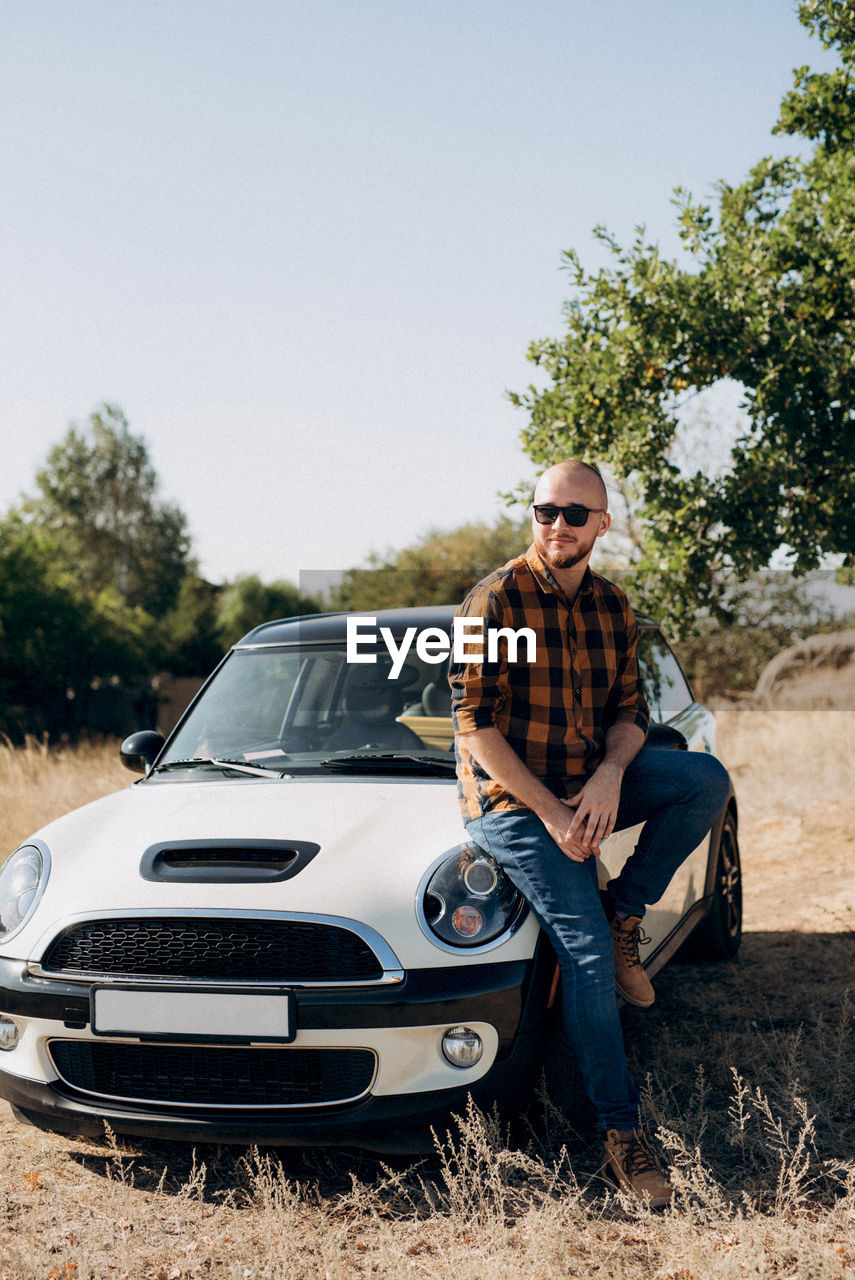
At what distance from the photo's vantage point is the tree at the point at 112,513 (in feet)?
175

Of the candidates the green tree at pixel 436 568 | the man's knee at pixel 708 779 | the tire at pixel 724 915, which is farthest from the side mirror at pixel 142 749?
the green tree at pixel 436 568

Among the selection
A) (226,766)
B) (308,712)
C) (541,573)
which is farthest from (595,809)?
(308,712)

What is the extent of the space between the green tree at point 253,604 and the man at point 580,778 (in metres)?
45.5

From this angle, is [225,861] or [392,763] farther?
[392,763]

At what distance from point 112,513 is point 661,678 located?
52229 mm

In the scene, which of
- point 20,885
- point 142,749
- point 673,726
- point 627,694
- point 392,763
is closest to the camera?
point 20,885

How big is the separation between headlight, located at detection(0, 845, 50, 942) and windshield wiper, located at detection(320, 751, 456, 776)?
1.02m

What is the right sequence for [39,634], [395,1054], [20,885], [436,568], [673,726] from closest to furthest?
[395,1054] < [20,885] < [673,726] < [39,634] < [436,568]

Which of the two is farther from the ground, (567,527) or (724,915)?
(567,527)

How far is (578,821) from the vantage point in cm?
318

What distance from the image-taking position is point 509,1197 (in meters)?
3.07

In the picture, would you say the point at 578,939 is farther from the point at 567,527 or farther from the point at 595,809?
the point at 567,527

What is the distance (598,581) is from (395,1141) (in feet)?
5.88

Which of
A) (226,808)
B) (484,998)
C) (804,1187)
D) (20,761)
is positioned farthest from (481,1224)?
(20,761)
